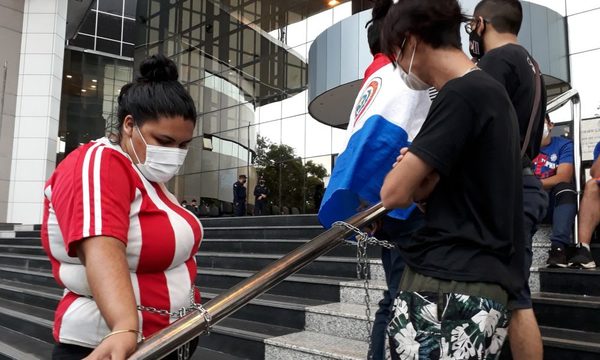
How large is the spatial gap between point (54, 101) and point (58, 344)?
45.2 ft

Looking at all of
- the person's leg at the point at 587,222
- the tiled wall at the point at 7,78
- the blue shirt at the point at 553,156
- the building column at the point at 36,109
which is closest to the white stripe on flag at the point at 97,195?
the person's leg at the point at 587,222

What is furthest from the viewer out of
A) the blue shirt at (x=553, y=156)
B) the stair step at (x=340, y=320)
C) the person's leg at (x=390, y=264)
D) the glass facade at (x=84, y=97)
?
the glass facade at (x=84, y=97)

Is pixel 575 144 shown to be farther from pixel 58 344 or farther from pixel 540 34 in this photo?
pixel 540 34

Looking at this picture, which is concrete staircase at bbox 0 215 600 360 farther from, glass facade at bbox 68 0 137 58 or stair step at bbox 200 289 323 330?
glass facade at bbox 68 0 137 58

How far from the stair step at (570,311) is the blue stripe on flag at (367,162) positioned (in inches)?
61.4

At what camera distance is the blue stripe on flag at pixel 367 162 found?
5.12ft

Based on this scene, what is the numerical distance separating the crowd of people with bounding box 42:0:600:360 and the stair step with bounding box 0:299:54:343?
11.6ft

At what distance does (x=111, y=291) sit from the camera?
89cm

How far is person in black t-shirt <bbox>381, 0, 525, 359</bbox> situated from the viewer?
1.03m

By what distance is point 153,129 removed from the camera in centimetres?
121

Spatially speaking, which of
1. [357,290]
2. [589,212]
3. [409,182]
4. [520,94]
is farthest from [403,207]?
[589,212]

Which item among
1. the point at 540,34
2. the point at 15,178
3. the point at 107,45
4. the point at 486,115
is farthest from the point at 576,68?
the point at 107,45

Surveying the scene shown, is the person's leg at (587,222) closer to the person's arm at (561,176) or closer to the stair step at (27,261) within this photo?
the person's arm at (561,176)

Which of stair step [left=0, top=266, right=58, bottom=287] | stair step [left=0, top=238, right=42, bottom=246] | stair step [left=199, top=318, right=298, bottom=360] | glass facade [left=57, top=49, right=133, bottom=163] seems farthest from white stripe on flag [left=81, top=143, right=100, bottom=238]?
glass facade [left=57, top=49, right=133, bottom=163]
